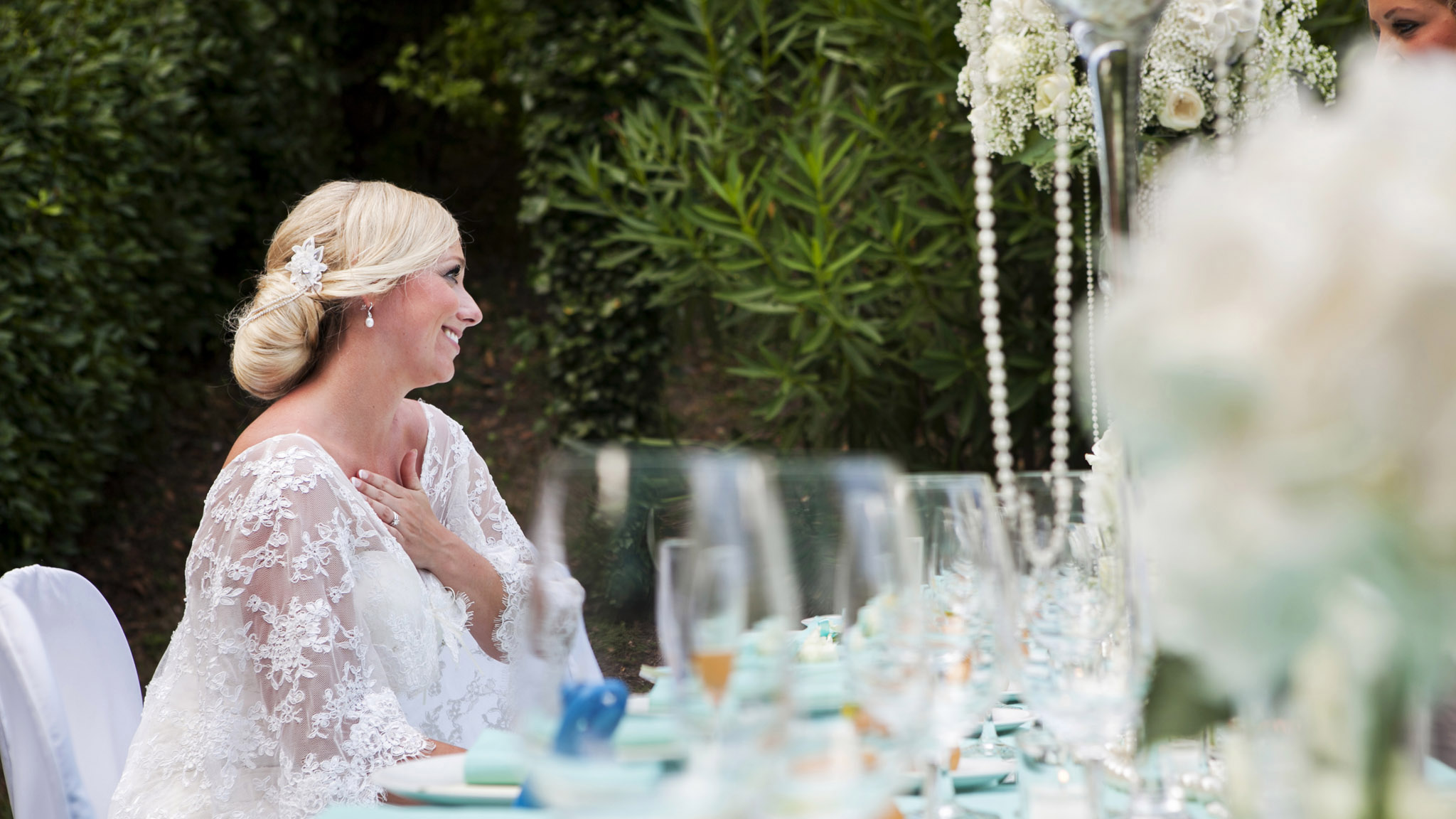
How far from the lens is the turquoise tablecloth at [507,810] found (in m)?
1.06

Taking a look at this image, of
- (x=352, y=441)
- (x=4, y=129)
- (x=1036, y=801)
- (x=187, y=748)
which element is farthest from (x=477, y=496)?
(x=4, y=129)

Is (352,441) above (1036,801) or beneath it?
above

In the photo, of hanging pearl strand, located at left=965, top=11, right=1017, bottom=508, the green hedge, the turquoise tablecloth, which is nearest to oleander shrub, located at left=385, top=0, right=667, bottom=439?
the green hedge

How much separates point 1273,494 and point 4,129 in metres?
5.33

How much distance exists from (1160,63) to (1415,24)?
0.77 metres

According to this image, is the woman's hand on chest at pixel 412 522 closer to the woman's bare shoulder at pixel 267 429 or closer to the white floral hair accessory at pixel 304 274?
the woman's bare shoulder at pixel 267 429

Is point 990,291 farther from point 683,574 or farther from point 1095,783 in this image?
point 683,574

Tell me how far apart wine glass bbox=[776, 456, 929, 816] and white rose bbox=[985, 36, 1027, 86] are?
101 centimetres

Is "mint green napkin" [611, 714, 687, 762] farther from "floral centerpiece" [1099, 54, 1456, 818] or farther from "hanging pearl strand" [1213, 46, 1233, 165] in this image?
"hanging pearl strand" [1213, 46, 1233, 165]

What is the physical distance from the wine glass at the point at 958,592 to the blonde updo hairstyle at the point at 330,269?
1.59 meters

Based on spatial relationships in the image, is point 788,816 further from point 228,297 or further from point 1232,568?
point 228,297

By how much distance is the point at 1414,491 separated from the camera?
0.49 metres

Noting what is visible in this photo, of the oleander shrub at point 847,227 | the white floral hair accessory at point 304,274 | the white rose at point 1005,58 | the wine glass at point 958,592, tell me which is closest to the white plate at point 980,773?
the wine glass at point 958,592

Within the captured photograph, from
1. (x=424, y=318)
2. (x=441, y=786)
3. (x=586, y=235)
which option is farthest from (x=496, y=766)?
(x=586, y=235)
